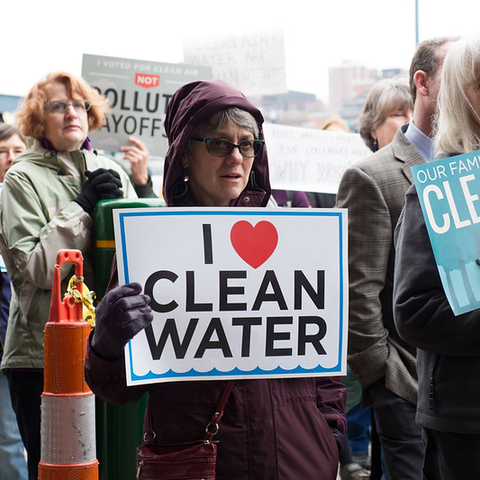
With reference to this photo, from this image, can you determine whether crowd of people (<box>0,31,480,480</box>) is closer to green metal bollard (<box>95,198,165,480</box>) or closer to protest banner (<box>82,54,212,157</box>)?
protest banner (<box>82,54,212,157</box>)

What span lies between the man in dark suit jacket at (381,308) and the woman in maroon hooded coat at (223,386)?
2.79 ft

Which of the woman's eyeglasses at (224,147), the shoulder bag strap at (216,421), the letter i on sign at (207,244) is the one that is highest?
the woman's eyeglasses at (224,147)

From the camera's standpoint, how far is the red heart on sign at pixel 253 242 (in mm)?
2594

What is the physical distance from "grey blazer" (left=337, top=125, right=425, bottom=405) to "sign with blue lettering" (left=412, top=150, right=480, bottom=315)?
1.08m

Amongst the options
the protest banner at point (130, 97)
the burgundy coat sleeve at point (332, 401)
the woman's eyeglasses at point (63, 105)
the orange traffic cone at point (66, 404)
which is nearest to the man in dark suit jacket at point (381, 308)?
the burgundy coat sleeve at point (332, 401)

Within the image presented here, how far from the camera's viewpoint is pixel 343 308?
8.77 ft

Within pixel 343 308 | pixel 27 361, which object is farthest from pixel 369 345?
pixel 27 361

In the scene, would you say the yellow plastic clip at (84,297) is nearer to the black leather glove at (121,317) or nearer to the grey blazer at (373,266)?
the grey blazer at (373,266)

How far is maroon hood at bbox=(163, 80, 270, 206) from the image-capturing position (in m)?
2.69

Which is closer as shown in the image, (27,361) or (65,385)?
(65,385)

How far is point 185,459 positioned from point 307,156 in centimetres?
443

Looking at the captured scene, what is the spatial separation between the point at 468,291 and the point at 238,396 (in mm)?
673

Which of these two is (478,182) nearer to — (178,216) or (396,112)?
(178,216)

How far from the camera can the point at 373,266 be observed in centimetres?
361
